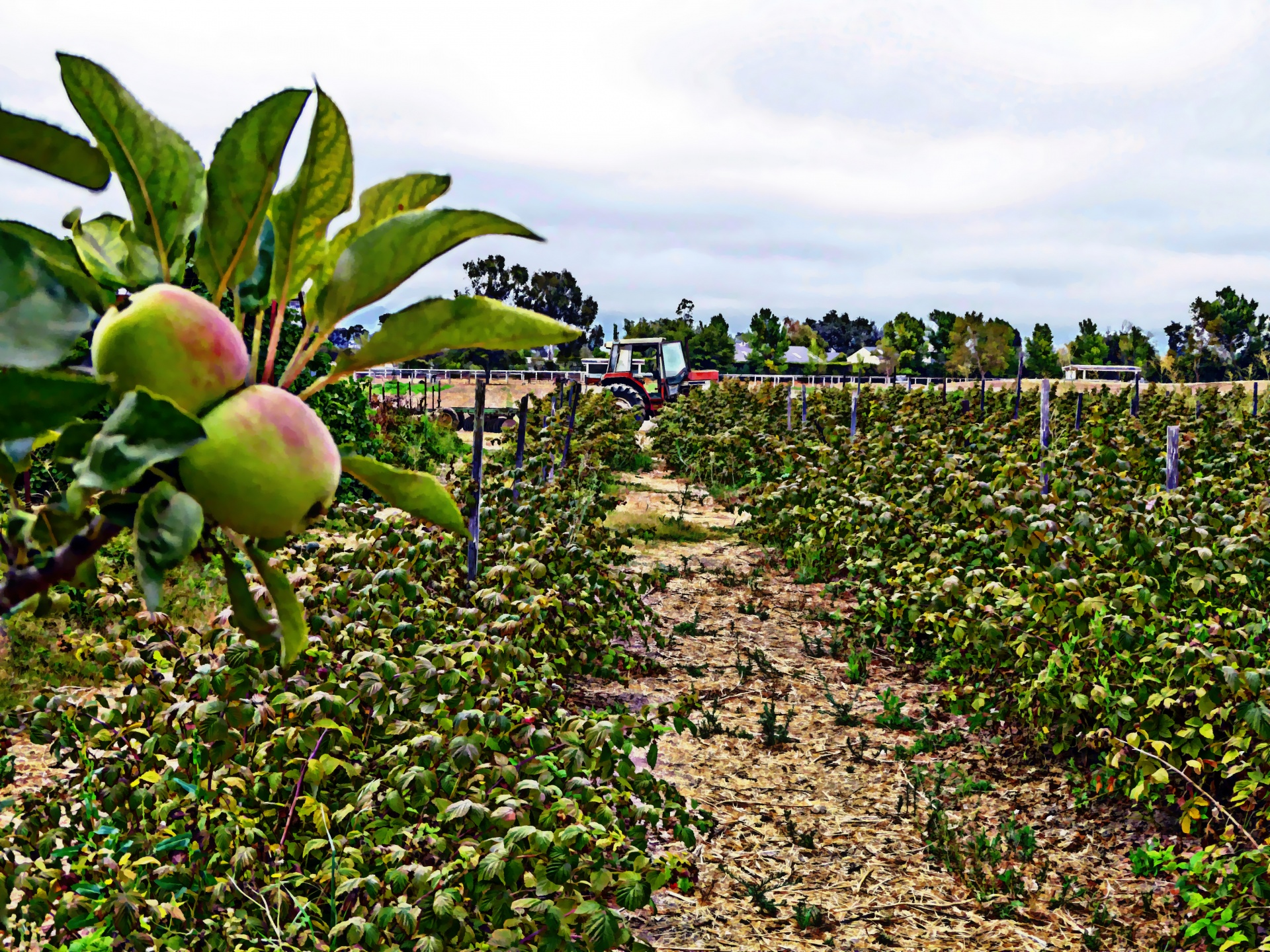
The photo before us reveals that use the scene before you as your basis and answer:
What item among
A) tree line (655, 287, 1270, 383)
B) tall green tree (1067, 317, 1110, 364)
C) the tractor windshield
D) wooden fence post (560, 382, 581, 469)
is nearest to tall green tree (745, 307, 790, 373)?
tree line (655, 287, 1270, 383)

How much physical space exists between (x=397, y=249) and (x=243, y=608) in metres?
0.17

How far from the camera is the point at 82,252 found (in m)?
0.44

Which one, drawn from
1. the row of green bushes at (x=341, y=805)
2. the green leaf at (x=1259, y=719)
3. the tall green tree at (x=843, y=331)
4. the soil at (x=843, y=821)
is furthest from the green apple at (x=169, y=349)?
the tall green tree at (x=843, y=331)

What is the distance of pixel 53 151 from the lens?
39 cm

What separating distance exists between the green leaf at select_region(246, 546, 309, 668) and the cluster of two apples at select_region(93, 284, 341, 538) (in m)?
0.01

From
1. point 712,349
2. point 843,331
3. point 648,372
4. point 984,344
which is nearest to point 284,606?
point 648,372

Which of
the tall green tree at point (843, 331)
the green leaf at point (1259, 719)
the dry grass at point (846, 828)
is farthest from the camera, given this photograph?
the tall green tree at point (843, 331)

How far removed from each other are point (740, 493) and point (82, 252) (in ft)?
35.8

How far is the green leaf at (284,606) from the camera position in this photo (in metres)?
0.42

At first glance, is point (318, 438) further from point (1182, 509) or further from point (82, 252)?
point (1182, 509)

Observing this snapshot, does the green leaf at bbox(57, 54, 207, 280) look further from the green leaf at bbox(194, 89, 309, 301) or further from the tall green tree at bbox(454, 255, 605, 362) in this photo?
the tall green tree at bbox(454, 255, 605, 362)

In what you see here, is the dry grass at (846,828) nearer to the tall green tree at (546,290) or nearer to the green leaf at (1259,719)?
the green leaf at (1259,719)

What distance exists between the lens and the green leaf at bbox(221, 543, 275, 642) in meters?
0.41

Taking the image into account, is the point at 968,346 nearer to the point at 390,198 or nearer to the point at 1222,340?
the point at 1222,340
